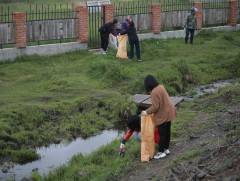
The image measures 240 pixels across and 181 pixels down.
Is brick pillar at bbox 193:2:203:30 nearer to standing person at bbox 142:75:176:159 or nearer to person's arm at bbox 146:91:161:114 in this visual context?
standing person at bbox 142:75:176:159

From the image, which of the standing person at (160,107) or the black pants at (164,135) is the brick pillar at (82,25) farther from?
the standing person at (160,107)

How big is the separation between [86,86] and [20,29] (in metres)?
4.33

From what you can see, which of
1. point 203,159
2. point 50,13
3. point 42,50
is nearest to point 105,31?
point 42,50

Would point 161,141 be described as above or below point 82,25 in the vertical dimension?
below

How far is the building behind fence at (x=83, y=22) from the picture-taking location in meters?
19.7

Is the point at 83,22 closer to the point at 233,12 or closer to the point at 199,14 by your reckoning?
the point at 199,14

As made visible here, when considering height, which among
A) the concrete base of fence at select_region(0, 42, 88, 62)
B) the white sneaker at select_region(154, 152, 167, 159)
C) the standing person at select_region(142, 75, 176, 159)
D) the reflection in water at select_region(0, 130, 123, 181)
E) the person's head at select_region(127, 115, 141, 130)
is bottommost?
the reflection in water at select_region(0, 130, 123, 181)

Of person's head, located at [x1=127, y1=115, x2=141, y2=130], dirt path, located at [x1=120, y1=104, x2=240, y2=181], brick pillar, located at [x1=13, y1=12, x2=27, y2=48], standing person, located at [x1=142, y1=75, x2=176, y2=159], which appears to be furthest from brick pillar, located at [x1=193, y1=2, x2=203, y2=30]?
standing person, located at [x1=142, y1=75, x2=176, y2=159]

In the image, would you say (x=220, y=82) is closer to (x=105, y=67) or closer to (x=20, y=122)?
(x=105, y=67)

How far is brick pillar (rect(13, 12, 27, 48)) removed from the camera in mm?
19625

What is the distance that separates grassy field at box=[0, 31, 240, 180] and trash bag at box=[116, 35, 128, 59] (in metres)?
0.35

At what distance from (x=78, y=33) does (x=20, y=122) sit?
27.4 feet

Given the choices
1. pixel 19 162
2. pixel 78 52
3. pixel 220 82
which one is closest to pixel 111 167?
pixel 19 162

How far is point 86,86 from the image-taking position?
1688 cm
